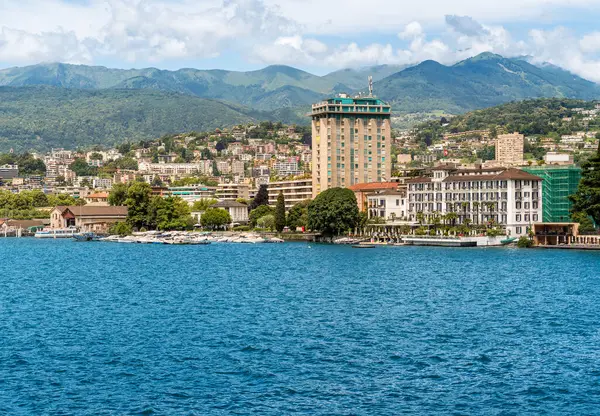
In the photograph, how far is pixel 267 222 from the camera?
14612 centimetres

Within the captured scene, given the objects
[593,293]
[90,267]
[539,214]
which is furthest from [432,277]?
[539,214]

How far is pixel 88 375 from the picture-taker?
31484 mm

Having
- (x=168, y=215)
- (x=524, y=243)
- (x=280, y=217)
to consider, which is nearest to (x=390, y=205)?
(x=280, y=217)

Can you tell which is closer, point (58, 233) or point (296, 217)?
point (296, 217)

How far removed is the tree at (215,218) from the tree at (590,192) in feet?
243

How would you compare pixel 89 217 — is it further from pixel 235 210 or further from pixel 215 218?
pixel 215 218

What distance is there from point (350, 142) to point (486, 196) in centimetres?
4136

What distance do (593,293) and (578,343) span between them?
18.1m

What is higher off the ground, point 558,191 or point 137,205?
point 558,191

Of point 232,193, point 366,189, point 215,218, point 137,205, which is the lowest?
point 215,218

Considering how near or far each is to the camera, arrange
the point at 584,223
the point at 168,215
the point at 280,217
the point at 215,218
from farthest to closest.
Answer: the point at 215,218 < the point at 168,215 < the point at 280,217 < the point at 584,223

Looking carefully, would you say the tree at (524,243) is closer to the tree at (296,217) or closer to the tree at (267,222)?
the tree at (296,217)

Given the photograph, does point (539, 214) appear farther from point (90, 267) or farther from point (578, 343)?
point (578, 343)

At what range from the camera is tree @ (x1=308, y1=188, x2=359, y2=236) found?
119m
